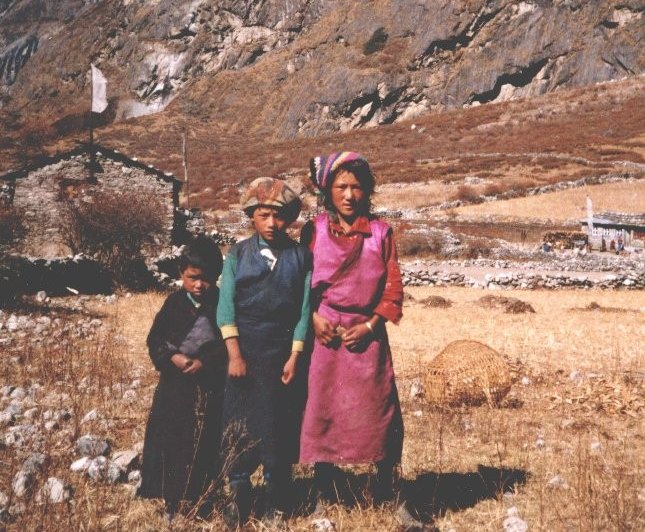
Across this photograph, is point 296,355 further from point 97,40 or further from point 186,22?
point 97,40

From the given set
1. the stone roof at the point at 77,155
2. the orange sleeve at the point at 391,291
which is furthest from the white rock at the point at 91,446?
the stone roof at the point at 77,155

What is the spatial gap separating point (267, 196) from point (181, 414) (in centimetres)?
130

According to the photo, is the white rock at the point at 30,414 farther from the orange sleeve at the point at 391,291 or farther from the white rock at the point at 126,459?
the orange sleeve at the point at 391,291

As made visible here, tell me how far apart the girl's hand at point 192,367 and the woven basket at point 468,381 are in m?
3.78

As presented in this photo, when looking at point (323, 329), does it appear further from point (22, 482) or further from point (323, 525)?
point (22, 482)

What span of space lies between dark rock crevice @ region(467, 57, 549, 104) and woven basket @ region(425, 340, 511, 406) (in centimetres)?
9002

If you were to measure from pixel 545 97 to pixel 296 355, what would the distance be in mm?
80493

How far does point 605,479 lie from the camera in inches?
148

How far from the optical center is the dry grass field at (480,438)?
319cm

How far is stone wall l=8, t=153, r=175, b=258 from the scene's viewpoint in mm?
22266

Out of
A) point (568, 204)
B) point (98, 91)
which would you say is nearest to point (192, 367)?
point (98, 91)

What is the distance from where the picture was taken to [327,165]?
314cm

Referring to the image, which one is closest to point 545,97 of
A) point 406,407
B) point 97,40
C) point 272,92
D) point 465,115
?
point 465,115

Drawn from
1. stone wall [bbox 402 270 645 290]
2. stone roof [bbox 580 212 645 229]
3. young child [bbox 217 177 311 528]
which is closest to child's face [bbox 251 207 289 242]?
young child [bbox 217 177 311 528]
